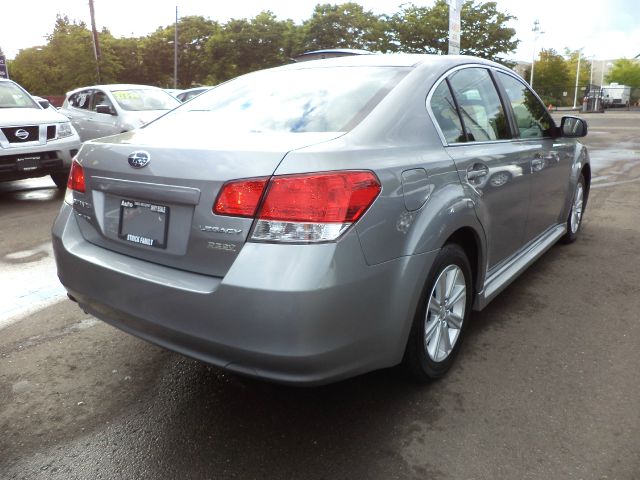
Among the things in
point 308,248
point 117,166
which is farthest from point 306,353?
point 117,166

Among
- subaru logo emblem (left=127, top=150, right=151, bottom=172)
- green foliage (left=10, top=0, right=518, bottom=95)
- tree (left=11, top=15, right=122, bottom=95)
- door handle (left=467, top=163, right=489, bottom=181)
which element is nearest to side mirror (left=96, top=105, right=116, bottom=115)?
subaru logo emblem (left=127, top=150, right=151, bottom=172)

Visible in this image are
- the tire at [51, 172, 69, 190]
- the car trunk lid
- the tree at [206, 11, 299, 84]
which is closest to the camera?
the car trunk lid

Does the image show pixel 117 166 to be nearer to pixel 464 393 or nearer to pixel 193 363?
pixel 193 363

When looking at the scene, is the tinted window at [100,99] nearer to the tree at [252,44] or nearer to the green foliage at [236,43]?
the green foliage at [236,43]

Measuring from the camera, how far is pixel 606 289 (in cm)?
404

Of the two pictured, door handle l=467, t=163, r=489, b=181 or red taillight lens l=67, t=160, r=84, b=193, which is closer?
red taillight lens l=67, t=160, r=84, b=193

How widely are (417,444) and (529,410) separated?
589 millimetres

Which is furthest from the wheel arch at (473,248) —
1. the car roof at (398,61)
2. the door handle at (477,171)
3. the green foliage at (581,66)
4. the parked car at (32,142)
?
the green foliage at (581,66)

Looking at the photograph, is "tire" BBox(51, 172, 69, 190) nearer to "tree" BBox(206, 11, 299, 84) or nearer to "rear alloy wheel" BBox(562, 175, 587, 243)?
"rear alloy wheel" BBox(562, 175, 587, 243)

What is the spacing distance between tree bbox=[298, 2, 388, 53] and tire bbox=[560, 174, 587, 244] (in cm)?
4507

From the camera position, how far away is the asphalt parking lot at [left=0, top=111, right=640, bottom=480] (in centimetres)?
218

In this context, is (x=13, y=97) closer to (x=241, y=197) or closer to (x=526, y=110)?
(x=526, y=110)

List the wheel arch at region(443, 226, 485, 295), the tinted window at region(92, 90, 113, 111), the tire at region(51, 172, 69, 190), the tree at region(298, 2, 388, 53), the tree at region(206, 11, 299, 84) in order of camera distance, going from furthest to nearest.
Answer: the tree at region(206, 11, 299, 84) < the tree at region(298, 2, 388, 53) < the tinted window at region(92, 90, 113, 111) < the tire at region(51, 172, 69, 190) < the wheel arch at region(443, 226, 485, 295)

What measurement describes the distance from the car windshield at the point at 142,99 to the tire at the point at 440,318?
864 cm
